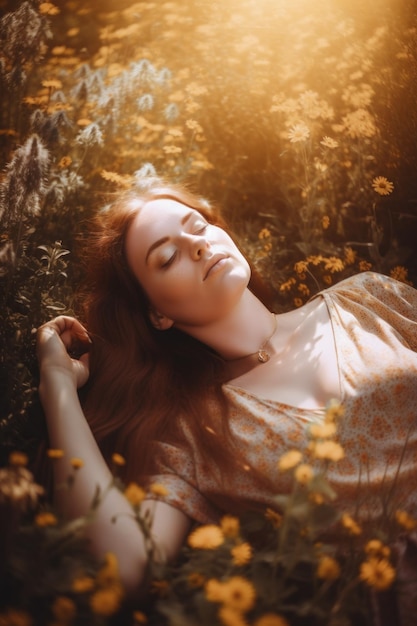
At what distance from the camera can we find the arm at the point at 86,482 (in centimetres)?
142

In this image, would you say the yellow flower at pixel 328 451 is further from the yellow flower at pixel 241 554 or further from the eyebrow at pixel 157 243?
the eyebrow at pixel 157 243

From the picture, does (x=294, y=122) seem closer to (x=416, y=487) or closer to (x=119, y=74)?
(x=119, y=74)

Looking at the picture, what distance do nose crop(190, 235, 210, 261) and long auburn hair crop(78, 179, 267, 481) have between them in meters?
0.28

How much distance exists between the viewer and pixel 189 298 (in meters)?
1.84

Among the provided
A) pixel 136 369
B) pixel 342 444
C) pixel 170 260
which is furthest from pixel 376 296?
pixel 136 369

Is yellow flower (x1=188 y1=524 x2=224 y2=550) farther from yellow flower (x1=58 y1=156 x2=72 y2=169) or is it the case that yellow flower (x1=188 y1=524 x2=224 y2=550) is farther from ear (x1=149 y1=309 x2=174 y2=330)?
yellow flower (x1=58 y1=156 x2=72 y2=169)

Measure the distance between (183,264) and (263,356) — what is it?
0.40 meters

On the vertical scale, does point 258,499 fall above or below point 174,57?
below

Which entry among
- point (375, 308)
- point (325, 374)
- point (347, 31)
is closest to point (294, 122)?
point (347, 31)

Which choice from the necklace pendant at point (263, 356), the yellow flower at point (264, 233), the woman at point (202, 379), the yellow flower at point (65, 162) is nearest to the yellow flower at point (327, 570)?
the woman at point (202, 379)

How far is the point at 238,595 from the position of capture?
998 millimetres

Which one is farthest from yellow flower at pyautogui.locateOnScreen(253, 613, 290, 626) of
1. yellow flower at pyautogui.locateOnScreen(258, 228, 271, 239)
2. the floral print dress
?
yellow flower at pyautogui.locateOnScreen(258, 228, 271, 239)

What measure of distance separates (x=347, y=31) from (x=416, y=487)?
7.42 ft

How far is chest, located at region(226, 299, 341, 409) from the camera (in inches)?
67.8
